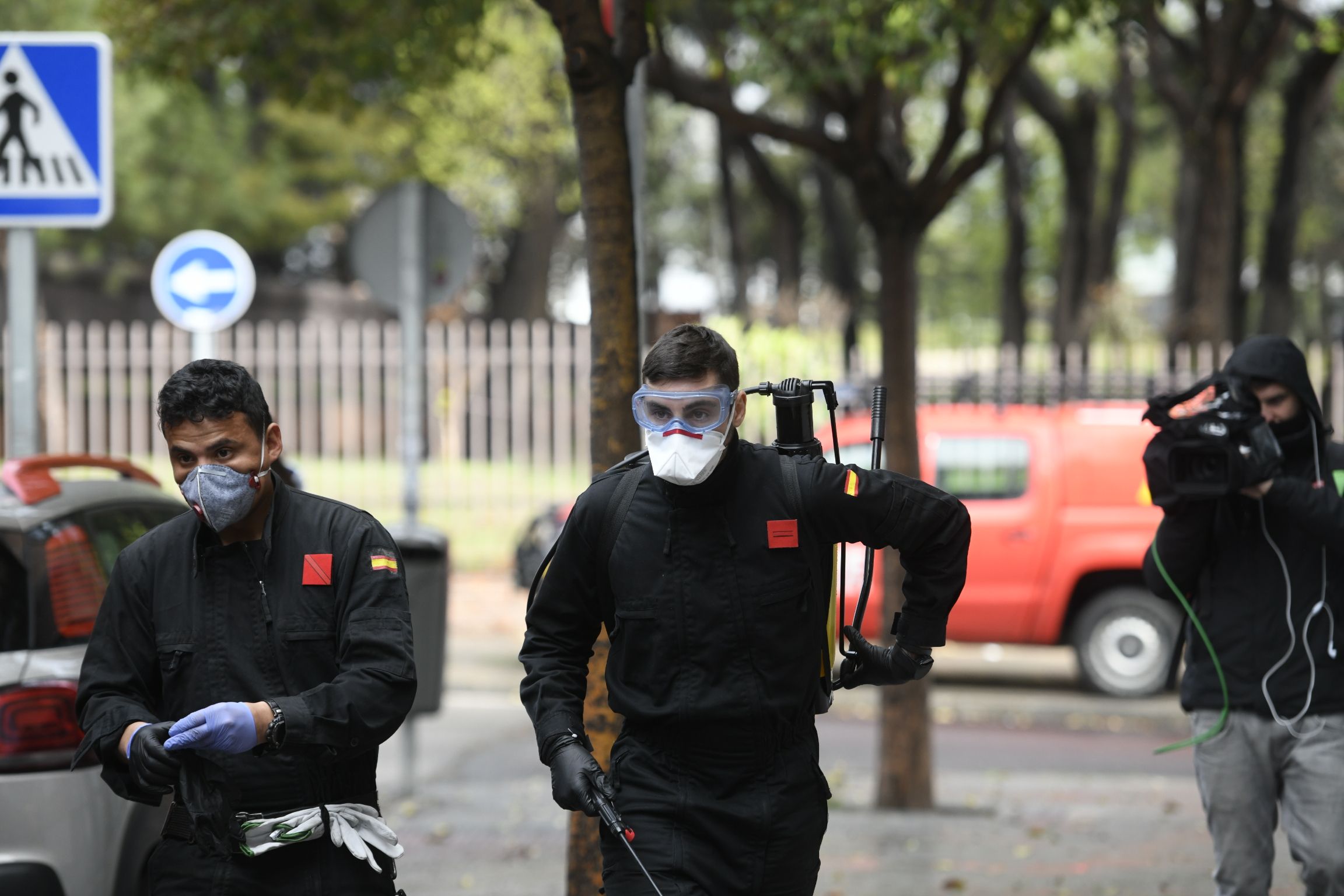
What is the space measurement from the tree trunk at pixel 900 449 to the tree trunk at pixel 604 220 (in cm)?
255

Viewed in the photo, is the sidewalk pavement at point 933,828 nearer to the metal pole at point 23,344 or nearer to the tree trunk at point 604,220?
the tree trunk at point 604,220

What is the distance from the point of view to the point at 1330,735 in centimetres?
413

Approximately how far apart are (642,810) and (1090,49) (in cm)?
2681

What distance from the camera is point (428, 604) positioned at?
7.25 m

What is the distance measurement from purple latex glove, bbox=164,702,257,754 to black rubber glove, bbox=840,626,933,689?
4.08 feet

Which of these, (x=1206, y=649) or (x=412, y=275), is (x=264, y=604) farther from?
(x=412, y=275)

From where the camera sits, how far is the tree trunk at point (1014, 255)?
25031 millimetres

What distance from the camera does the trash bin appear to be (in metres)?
7.20

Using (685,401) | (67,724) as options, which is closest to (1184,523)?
(685,401)

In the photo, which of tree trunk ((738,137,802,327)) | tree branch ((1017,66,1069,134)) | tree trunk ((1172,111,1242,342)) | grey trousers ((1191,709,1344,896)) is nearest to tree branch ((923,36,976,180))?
grey trousers ((1191,709,1344,896))

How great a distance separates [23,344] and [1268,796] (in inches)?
175

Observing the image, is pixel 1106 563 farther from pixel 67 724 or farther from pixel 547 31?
pixel 547 31

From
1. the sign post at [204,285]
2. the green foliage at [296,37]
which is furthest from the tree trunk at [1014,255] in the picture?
the sign post at [204,285]

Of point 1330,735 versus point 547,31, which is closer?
point 1330,735
